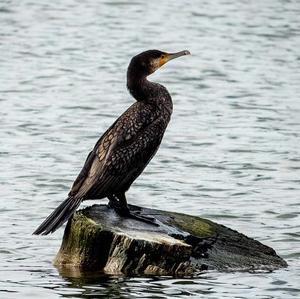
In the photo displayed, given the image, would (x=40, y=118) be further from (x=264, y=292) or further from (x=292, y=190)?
(x=264, y=292)

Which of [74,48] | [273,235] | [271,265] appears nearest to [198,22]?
[74,48]

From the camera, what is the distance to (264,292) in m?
10.3

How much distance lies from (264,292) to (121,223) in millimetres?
1236

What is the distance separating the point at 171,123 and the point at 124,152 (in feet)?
27.0

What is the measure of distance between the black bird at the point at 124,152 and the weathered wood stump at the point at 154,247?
14cm

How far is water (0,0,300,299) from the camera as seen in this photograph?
36.3ft

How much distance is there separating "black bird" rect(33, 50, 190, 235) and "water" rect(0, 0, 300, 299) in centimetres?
63

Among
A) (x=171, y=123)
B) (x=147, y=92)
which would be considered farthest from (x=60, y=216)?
(x=171, y=123)

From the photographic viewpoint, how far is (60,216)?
10570 mm

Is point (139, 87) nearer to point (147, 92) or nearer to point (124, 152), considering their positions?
point (147, 92)

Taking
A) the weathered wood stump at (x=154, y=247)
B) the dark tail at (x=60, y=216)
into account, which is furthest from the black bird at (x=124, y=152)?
the weathered wood stump at (x=154, y=247)

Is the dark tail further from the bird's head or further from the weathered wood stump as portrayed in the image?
the bird's head

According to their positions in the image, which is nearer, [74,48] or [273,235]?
[273,235]

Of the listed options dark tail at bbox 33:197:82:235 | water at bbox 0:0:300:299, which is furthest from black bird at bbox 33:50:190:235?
water at bbox 0:0:300:299
